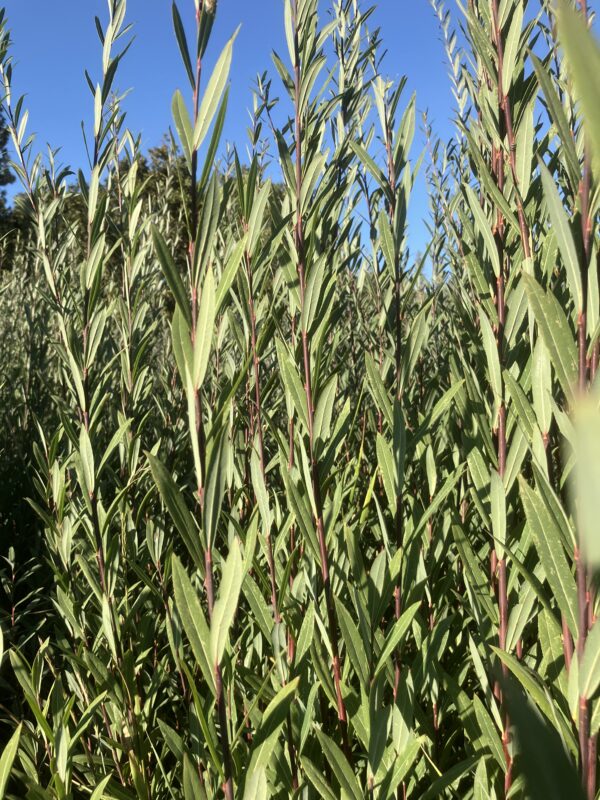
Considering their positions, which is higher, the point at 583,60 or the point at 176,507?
the point at 583,60

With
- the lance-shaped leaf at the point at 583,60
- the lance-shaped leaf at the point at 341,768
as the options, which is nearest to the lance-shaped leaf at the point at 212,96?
the lance-shaped leaf at the point at 583,60

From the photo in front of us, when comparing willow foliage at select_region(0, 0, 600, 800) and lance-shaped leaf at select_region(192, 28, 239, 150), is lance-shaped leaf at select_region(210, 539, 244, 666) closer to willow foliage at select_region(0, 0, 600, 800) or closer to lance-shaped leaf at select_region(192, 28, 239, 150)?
willow foliage at select_region(0, 0, 600, 800)

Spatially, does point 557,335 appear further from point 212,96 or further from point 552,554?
point 212,96

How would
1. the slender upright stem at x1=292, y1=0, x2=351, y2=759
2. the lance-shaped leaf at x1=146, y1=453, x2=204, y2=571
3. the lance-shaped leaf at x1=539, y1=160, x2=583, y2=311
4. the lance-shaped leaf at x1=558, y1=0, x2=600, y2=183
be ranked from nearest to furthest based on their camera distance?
the lance-shaped leaf at x1=558, y1=0, x2=600, y2=183 < the lance-shaped leaf at x1=539, y1=160, x2=583, y2=311 < the lance-shaped leaf at x1=146, y1=453, x2=204, y2=571 < the slender upright stem at x1=292, y1=0, x2=351, y2=759

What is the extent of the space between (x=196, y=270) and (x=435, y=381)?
981 millimetres

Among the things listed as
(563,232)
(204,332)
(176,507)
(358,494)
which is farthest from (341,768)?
(358,494)

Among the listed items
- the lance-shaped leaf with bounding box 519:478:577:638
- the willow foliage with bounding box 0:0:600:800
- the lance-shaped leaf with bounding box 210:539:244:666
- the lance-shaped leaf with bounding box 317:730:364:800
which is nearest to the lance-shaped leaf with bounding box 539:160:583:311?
the willow foliage with bounding box 0:0:600:800

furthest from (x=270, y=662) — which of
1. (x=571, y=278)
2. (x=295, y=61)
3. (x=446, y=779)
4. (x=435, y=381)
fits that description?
(x=295, y=61)

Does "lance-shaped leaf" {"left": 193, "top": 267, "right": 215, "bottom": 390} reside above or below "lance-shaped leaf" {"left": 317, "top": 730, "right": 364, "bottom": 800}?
above

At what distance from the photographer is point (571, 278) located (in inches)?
28.6

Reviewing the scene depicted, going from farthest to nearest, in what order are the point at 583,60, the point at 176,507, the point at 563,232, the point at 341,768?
the point at 341,768
the point at 176,507
the point at 563,232
the point at 583,60

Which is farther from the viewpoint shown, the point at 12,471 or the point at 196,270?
the point at 12,471

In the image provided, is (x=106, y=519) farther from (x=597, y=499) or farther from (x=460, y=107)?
(x=460, y=107)

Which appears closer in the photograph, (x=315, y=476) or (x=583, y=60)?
(x=583, y=60)
